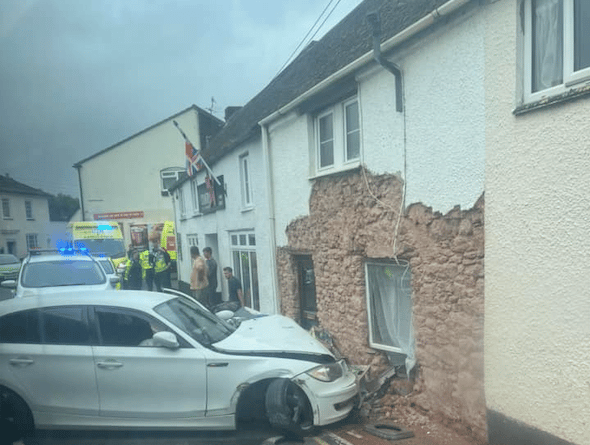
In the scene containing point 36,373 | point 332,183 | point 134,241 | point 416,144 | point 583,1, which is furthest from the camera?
point 134,241

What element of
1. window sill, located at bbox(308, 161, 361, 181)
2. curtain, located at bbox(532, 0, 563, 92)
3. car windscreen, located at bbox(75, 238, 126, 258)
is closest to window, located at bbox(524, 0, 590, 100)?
curtain, located at bbox(532, 0, 563, 92)

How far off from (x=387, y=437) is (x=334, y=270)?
2.86 m

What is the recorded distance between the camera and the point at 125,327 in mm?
4699

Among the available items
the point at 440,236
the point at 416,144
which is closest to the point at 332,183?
the point at 416,144

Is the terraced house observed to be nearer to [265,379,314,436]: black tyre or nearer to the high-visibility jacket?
[265,379,314,436]: black tyre

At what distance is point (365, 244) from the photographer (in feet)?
20.1

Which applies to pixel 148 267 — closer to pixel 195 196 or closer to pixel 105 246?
pixel 195 196

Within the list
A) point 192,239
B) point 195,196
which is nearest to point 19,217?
point 195,196

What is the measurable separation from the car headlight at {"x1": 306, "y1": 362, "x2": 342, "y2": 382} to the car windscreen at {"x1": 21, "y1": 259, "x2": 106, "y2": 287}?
6222mm

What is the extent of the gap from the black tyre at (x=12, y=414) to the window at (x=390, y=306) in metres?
4.37

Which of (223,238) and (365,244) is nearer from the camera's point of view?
(365,244)

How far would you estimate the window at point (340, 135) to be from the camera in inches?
259

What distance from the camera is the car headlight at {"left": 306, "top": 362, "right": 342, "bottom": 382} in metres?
4.56

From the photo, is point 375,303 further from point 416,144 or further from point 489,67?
point 489,67
